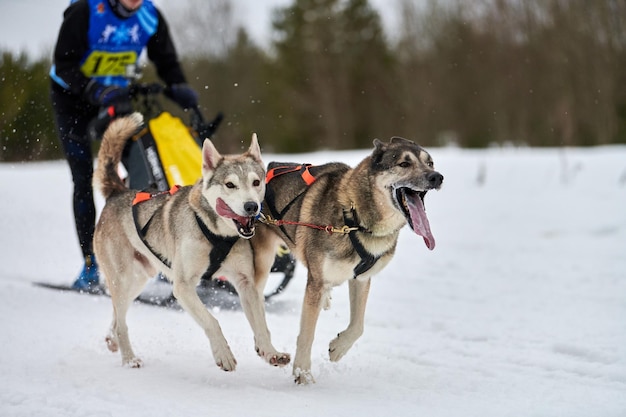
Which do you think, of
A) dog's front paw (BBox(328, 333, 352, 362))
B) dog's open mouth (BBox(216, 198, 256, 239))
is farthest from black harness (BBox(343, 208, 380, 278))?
dog's open mouth (BBox(216, 198, 256, 239))

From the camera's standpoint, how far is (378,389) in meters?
3.55

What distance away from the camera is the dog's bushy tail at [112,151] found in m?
4.39

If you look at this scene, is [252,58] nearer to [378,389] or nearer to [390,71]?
[390,71]

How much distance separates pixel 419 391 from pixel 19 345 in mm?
2478

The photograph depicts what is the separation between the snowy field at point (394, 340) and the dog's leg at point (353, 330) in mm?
142

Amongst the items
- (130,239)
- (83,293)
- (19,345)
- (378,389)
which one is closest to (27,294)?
(83,293)

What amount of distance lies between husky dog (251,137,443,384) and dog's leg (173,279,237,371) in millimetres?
392

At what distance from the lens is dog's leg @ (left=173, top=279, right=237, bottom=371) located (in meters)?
3.54

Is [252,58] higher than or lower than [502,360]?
higher

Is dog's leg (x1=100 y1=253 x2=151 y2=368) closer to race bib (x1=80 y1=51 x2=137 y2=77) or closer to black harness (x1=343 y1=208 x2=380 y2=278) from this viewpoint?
black harness (x1=343 y1=208 x2=380 y2=278)

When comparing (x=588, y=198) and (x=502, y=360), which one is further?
(x=588, y=198)

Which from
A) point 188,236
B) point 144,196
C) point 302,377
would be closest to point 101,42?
point 144,196

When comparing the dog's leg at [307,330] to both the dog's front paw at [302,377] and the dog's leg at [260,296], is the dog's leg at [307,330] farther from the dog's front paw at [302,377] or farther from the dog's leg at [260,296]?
the dog's leg at [260,296]

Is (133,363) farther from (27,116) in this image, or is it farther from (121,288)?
(27,116)
